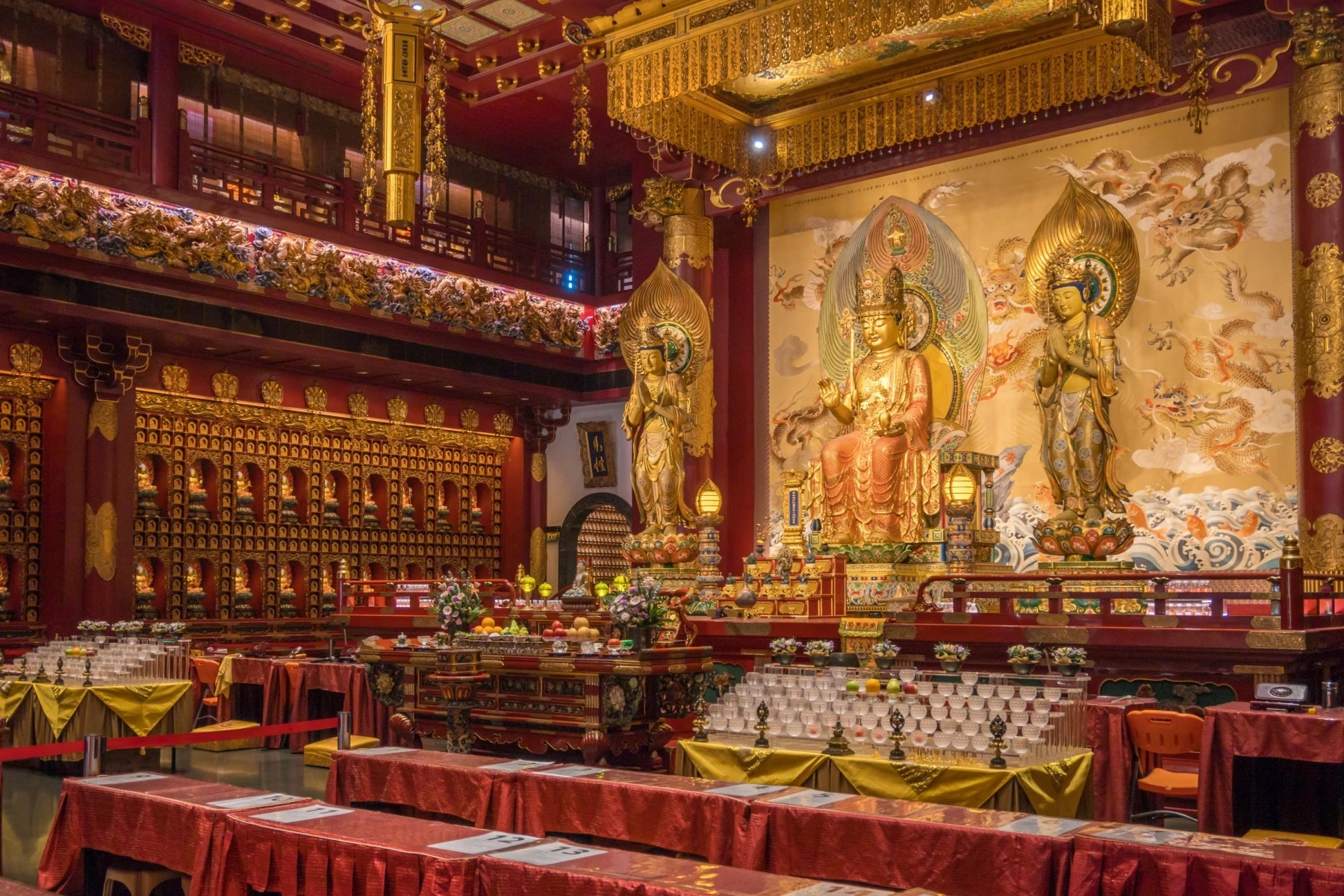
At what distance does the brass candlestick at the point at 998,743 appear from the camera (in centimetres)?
388

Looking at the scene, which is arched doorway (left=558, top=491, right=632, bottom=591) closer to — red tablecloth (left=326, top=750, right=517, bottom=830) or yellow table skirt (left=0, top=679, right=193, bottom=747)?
yellow table skirt (left=0, top=679, right=193, bottom=747)

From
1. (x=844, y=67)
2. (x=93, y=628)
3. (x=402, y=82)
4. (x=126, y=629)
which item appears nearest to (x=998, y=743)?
(x=402, y=82)

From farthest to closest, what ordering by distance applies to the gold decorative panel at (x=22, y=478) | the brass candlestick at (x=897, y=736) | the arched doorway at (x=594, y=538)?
the arched doorway at (x=594, y=538) → the gold decorative panel at (x=22, y=478) → the brass candlestick at (x=897, y=736)

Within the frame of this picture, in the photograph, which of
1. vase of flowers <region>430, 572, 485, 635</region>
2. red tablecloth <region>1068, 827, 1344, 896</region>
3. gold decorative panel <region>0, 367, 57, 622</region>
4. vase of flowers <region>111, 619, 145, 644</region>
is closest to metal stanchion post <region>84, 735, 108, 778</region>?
vase of flowers <region>430, 572, 485, 635</region>

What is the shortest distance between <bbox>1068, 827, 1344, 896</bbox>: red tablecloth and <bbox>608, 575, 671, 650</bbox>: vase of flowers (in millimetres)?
3250

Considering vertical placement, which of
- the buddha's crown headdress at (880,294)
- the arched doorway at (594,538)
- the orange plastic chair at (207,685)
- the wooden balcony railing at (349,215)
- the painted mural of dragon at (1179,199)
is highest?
the wooden balcony railing at (349,215)

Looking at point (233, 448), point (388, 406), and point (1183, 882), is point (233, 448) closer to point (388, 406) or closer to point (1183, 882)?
point (388, 406)

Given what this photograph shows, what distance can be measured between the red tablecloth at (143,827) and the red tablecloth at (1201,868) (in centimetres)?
197

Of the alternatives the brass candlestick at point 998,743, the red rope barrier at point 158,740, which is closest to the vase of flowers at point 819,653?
the brass candlestick at point 998,743

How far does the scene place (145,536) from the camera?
1147 centimetres

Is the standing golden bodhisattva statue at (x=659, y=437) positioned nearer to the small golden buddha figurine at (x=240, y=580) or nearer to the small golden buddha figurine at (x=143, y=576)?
the small golden buddha figurine at (x=240, y=580)

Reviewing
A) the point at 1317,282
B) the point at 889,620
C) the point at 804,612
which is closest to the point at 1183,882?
the point at 889,620

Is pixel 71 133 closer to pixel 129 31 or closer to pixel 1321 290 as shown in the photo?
pixel 129 31

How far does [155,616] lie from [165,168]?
389 cm
